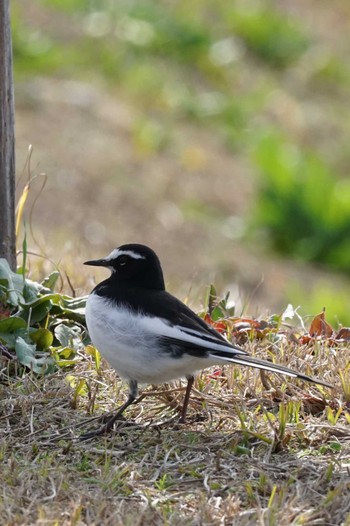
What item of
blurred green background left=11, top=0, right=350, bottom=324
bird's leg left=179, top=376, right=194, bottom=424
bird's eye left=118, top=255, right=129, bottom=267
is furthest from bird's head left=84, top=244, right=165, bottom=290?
blurred green background left=11, top=0, right=350, bottom=324

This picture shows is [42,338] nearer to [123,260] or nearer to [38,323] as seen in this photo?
[38,323]

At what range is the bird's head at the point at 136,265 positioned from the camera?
467 cm

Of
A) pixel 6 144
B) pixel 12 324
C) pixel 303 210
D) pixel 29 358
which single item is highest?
pixel 6 144

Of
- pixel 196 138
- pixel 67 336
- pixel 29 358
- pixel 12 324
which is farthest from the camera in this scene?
pixel 196 138

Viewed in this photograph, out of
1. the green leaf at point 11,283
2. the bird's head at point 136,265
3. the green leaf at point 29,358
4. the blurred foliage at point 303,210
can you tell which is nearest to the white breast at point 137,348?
the bird's head at point 136,265

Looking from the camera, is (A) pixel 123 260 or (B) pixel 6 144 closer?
(A) pixel 123 260

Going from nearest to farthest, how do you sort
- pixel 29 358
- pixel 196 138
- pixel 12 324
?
pixel 29 358 < pixel 12 324 < pixel 196 138

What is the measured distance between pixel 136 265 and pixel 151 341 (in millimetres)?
464

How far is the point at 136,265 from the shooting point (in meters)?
4.68

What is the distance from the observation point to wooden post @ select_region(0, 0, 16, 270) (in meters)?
5.36

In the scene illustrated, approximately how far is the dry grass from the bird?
0.16 m

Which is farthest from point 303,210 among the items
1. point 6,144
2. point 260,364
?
point 260,364

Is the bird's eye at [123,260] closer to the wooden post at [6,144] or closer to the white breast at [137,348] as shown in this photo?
the white breast at [137,348]

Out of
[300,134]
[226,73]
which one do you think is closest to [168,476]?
[300,134]
